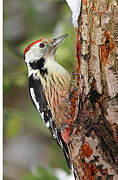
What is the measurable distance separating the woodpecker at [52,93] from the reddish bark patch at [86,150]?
0.93m

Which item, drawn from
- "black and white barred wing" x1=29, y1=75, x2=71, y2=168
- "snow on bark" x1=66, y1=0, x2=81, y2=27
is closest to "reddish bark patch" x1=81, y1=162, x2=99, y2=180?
"snow on bark" x1=66, y1=0, x2=81, y2=27

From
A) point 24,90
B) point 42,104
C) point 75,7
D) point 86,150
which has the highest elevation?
point 75,7

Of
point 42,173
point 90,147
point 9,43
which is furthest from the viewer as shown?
point 9,43

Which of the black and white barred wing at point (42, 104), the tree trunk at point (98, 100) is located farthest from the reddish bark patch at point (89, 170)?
the black and white barred wing at point (42, 104)

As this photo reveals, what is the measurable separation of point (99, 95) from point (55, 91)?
45.0 inches

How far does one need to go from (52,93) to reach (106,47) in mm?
1194

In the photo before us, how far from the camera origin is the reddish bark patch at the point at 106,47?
2066 mm

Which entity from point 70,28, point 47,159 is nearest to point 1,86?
point 70,28

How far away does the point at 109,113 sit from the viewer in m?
2.05

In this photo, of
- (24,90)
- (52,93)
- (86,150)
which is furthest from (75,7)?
(24,90)

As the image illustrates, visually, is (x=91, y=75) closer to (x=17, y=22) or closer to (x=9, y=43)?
(x=9, y=43)

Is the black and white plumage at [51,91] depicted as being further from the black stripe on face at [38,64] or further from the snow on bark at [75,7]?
the snow on bark at [75,7]

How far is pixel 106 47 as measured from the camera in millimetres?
2076

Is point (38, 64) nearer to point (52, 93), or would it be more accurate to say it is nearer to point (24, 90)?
point (52, 93)
